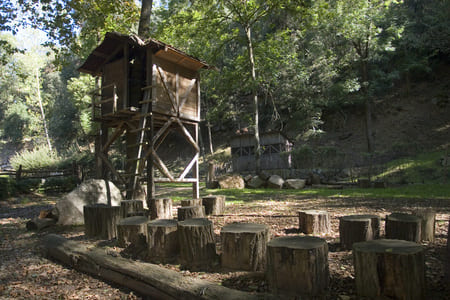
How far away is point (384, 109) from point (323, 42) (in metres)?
10.8

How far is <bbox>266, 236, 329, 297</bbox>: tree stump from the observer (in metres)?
2.95

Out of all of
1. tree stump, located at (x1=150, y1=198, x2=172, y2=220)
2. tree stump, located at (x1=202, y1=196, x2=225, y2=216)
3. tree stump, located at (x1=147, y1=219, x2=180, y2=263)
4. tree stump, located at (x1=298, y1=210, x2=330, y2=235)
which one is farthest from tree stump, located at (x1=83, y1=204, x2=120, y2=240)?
tree stump, located at (x1=298, y1=210, x2=330, y2=235)

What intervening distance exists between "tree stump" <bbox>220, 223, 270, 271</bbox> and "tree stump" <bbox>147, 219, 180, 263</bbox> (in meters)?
0.94

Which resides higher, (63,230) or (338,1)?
(338,1)

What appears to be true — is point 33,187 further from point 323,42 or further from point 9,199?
point 323,42

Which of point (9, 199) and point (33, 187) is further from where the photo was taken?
point (33, 187)

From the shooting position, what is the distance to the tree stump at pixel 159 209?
714cm

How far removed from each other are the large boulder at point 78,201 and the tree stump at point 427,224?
7179 millimetres

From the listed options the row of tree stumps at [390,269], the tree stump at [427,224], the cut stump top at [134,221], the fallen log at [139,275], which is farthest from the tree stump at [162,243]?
the tree stump at [427,224]

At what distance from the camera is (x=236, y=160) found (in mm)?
29312

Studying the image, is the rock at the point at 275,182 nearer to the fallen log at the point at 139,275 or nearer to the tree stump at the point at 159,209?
the tree stump at the point at 159,209

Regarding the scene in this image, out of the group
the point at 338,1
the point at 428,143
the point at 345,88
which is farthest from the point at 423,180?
the point at 338,1

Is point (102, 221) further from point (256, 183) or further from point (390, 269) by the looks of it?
point (256, 183)

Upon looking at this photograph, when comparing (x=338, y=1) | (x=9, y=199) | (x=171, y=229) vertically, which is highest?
(x=338, y=1)
